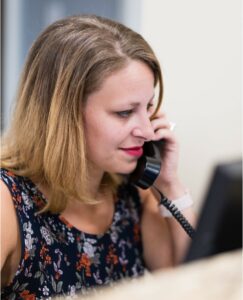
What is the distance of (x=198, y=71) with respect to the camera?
1.40m

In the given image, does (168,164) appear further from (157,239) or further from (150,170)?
(157,239)

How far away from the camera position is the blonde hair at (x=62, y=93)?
3.43 feet

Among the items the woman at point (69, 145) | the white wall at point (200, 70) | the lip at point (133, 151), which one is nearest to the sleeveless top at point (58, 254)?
the woman at point (69, 145)

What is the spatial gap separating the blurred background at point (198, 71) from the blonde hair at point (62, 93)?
0.22 metres

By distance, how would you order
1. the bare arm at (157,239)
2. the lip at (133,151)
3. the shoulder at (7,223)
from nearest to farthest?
the shoulder at (7,223) < the lip at (133,151) < the bare arm at (157,239)

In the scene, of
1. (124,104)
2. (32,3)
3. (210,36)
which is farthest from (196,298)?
(32,3)

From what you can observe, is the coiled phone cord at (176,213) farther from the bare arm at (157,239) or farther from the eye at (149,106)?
the eye at (149,106)

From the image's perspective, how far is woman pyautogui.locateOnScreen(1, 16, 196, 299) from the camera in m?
1.05

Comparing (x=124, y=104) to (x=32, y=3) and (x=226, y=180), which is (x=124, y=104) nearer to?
(x=226, y=180)

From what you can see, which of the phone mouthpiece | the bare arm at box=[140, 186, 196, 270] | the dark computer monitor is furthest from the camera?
the bare arm at box=[140, 186, 196, 270]

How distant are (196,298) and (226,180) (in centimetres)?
10

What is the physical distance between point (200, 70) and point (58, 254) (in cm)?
65

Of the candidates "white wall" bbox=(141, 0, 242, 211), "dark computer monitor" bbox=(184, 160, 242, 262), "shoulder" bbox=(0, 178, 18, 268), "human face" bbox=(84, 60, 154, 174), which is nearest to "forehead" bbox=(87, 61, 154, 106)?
"human face" bbox=(84, 60, 154, 174)

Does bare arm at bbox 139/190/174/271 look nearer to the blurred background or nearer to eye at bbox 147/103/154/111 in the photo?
the blurred background
